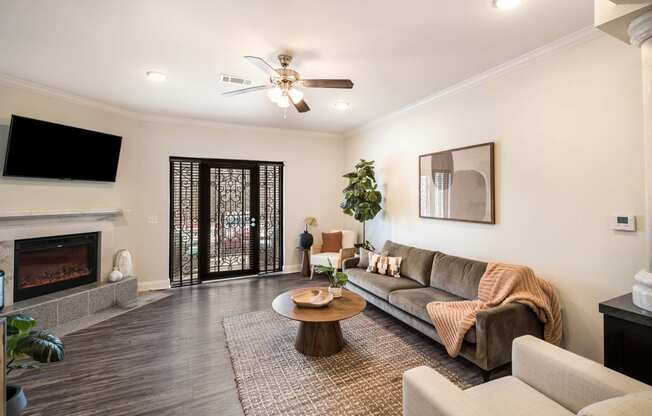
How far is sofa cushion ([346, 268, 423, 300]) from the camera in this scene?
135 inches

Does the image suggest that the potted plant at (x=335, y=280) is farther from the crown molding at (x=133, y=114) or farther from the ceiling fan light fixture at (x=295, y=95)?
the crown molding at (x=133, y=114)

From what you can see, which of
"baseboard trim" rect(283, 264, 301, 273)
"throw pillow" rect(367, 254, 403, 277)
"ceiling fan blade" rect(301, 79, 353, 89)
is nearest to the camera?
"ceiling fan blade" rect(301, 79, 353, 89)

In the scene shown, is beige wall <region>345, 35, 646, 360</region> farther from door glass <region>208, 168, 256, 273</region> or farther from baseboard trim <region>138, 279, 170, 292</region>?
baseboard trim <region>138, 279, 170, 292</region>

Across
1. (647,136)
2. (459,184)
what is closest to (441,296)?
(459,184)

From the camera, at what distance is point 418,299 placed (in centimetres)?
301

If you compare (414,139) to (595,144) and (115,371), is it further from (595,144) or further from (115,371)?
(115,371)

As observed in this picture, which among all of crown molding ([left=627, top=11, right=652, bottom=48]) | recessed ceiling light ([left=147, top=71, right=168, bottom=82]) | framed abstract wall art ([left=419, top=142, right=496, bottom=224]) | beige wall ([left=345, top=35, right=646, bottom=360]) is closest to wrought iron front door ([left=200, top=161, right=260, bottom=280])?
recessed ceiling light ([left=147, top=71, right=168, bottom=82])

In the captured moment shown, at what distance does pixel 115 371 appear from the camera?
99.0 inches

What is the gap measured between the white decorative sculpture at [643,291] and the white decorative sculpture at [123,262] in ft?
17.9

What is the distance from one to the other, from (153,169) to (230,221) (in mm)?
1512

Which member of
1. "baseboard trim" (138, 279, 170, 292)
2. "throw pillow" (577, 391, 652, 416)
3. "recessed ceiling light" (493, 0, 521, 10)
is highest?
"recessed ceiling light" (493, 0, 521, 10)

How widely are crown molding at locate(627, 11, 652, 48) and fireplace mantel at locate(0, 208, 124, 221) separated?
5.55 m

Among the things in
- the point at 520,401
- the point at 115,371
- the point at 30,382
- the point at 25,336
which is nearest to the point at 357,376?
the point at 520,401

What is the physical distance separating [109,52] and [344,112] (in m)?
2.96
